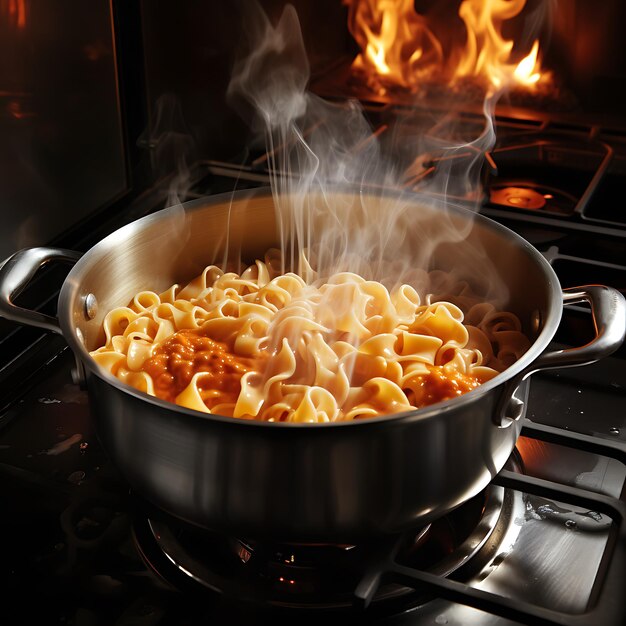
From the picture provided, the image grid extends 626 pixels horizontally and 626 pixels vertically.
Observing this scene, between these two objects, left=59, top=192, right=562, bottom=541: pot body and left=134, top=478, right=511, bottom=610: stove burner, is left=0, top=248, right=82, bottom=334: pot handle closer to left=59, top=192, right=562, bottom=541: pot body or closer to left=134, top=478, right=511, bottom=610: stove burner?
left=59, top=192, right=562, bottom=541: pot body

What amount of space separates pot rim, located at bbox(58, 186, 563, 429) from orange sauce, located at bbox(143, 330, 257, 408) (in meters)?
0.21

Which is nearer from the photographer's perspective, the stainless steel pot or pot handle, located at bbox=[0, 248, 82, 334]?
the stainless steel pot

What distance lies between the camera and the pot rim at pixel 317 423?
98 cm

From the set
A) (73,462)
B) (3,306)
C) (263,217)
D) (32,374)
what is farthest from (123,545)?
(263,217)

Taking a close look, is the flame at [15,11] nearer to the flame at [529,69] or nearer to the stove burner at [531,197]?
the stove burner at [531,197]

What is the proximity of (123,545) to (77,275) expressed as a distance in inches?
16.7

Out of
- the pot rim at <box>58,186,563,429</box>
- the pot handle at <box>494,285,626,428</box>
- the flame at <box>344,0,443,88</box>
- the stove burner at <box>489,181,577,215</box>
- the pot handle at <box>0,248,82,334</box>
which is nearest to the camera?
the pot rim at <box>58,186,563,429</box>

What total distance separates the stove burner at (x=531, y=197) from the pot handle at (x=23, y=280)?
1116 mm

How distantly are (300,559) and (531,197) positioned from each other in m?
1.24

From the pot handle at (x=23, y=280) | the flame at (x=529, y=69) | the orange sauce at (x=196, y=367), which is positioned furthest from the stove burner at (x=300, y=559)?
the flame at (x=529, y=69)

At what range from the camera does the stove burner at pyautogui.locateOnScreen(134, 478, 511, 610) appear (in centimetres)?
115

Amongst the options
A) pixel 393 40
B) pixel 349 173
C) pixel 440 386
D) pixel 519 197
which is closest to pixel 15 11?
pixel 349 173

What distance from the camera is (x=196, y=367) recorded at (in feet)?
4.64

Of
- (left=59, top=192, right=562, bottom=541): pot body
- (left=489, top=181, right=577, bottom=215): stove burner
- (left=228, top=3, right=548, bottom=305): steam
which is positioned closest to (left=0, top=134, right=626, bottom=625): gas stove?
(left=59, top=192, right=562, bottom=541): pot body
